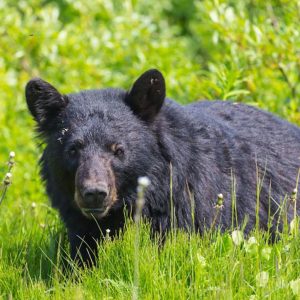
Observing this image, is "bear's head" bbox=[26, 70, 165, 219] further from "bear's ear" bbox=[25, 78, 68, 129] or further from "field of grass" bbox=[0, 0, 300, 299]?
"field of grass" bbox=[0, 0, 300, 299]

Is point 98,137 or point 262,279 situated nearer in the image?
point 262,279

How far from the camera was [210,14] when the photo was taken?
27.4 feet

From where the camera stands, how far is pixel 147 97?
17.5 ft

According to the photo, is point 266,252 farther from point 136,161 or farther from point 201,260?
point 136,161

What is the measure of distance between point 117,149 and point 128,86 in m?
5.24

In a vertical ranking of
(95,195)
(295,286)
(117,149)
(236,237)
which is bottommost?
(295,286)

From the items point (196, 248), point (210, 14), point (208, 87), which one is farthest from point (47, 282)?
point (210, 14)

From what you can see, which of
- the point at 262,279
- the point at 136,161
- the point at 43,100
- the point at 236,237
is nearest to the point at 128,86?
the point at 43,100

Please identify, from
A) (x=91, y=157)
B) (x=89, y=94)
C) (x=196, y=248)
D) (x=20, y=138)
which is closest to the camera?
(x=196, y=248)

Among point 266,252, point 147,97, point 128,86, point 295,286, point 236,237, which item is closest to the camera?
point 295,286

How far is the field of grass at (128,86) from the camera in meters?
4.33

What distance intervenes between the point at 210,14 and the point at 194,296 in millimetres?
4666

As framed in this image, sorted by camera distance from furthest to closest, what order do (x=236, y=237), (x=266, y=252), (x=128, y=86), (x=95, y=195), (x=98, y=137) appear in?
(x=128, y=86) < (x=98, y=137) < (x=95, y=195) < (x=266, y=252) < (x=236, y=237)

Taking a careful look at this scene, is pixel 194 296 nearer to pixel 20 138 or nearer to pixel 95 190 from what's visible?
pixel 95 190
